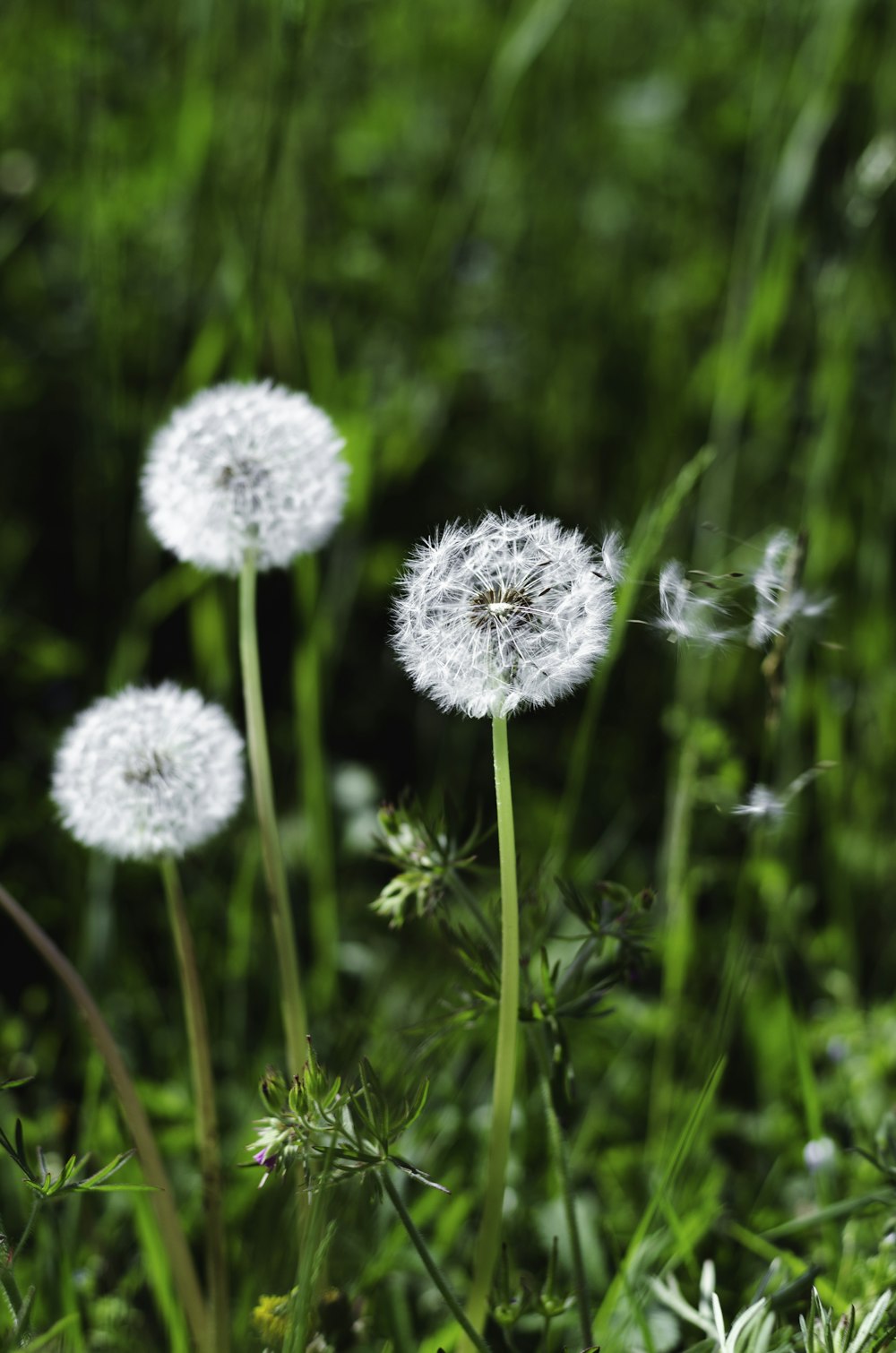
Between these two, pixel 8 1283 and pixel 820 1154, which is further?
pixel 820 1154

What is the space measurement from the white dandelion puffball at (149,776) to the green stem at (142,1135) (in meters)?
0.15

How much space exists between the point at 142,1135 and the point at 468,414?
2.22m

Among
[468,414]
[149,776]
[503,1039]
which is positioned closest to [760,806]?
[503,1039]

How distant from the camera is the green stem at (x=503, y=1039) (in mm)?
Result: 906

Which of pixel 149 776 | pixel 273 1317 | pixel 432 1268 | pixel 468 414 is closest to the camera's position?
pixel 432 1268

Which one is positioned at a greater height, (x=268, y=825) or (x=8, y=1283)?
(x=268, y=825)

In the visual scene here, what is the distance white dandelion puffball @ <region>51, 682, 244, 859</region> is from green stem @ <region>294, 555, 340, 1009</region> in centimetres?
65

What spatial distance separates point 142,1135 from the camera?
44.4 inches

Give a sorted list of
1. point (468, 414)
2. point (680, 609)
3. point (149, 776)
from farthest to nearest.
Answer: point (468, 414) → point (149, 776) → point (680, 609)

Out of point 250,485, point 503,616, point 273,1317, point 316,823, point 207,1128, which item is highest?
point 250,485

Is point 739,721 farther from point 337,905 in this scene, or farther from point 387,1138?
point 387,1138

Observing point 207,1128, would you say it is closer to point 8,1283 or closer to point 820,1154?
point 8,1283


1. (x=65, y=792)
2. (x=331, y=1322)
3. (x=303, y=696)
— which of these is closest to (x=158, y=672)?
(x=303, y=696)

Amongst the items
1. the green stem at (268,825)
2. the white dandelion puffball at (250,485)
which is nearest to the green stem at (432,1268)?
the green stem at (268,825)
